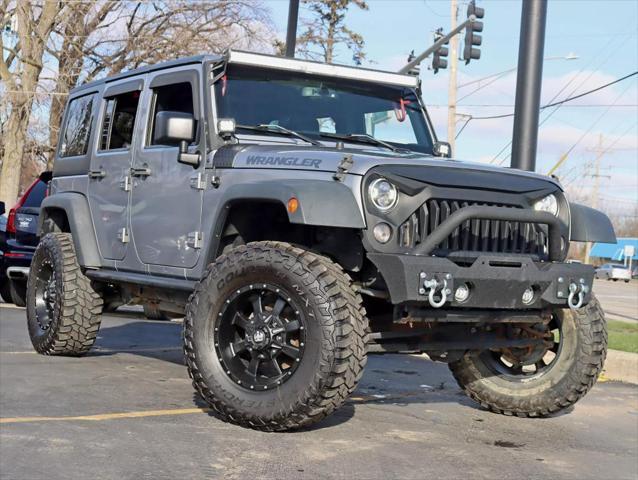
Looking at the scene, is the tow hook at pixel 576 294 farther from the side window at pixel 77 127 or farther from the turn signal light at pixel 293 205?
the side window at pixel 77 127

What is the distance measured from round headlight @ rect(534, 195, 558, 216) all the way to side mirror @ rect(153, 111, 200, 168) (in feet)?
7.15

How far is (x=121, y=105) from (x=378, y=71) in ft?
6.98

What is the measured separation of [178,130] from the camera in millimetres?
5902

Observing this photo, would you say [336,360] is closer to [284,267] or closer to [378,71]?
[284,267]

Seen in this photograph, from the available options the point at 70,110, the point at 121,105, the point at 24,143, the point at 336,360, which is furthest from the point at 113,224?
the point at 24,143

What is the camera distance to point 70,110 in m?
8.38

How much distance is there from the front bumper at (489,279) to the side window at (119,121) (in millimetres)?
3096

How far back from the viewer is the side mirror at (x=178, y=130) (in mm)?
5898

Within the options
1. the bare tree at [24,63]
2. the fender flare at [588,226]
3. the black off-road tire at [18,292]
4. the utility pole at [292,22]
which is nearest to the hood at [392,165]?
the fender flare at [588,226]

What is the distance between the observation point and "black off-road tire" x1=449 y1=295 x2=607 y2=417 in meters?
5.76

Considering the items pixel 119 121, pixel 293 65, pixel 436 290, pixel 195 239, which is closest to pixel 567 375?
pixel 436 290

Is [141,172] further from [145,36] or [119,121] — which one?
[145,36]

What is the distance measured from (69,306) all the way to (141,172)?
1.36 m

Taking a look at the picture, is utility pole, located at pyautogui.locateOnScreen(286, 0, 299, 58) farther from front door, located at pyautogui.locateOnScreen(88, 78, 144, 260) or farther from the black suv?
front door, located at pyautogui.locateOnScreen(88, 78, 144, 260)
